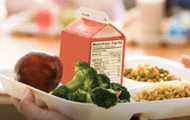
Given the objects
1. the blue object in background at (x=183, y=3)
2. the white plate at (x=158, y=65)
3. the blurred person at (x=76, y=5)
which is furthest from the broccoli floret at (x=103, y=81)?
the blue object in background at (x=183, y=3)

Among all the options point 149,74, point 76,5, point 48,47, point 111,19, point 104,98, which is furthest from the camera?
point 76,5

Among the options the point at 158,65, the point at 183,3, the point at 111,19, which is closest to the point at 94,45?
the point at 158,65

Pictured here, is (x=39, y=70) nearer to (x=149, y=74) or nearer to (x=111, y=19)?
(x=149, y=74)

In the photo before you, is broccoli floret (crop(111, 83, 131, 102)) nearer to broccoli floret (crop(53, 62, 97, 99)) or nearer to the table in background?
broccoli floret (crop(53, 62, 97, 99))

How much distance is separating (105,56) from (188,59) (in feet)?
0.77

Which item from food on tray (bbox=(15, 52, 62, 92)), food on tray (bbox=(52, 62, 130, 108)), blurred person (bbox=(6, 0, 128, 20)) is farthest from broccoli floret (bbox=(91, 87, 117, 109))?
blurred person (bbox=(6, 0, 128, 20))

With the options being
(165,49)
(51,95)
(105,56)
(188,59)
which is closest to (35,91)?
(51,95)

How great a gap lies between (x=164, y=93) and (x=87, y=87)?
0.47 ft

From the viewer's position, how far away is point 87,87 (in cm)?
93

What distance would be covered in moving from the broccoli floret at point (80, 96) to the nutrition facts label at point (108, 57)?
10 cm

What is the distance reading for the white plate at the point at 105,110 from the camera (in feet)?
3.01

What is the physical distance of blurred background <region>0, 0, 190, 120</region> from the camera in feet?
9.89

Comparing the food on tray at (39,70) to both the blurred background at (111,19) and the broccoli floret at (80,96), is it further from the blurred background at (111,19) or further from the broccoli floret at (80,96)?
the blurred background at (111,19)

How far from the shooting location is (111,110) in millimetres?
923
